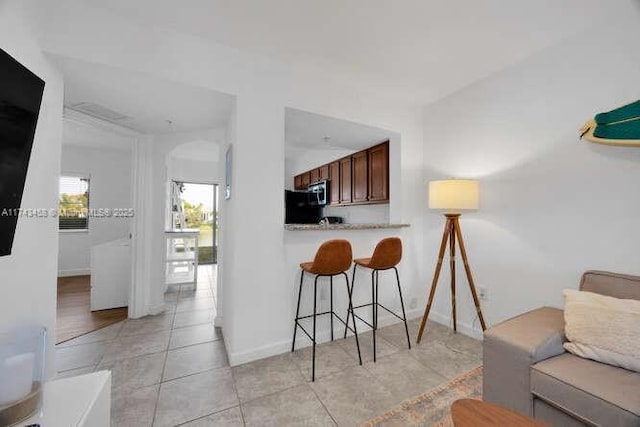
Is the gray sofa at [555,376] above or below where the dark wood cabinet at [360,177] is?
below

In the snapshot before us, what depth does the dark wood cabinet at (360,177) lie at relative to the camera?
3295 mm

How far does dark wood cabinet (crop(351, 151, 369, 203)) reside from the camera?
143 inches

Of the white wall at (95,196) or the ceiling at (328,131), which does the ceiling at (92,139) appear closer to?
the white wall at (95,196)

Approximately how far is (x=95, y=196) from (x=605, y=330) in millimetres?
7176

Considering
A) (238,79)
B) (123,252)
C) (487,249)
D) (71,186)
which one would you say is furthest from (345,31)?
(71,186)

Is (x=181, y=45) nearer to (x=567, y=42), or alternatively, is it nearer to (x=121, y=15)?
(x=121, y=15)

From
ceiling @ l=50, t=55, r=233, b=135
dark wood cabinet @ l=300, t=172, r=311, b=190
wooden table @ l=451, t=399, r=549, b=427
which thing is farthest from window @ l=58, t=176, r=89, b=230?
wooden table @ l=451, t=399, r=549, b=427

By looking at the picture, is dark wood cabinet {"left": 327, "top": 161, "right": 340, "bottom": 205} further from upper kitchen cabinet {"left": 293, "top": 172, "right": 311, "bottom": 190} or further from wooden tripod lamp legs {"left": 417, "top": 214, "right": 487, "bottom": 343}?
wooden tripod lamp legs {"left": 417, "top": 214, "right": 487, "bottom": 343}

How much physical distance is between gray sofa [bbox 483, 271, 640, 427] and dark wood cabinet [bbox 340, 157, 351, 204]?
8.96 feet

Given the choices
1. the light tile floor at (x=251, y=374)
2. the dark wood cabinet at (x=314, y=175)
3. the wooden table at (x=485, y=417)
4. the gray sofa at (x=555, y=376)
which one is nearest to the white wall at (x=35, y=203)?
the light tile floor at (x=251, y=374)

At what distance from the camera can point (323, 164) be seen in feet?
15.9

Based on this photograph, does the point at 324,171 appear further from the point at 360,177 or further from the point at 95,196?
the point at 95,196

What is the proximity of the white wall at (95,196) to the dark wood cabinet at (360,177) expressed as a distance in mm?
4192

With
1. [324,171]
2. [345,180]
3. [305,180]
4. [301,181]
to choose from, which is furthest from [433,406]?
[301,181]
